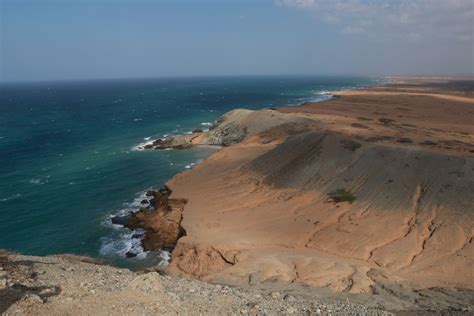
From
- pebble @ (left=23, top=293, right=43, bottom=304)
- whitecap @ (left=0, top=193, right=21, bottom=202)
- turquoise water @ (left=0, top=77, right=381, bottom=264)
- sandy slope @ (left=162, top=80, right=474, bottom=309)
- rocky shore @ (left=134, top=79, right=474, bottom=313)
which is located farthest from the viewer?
whitecap @ (left=0, top=193, right=21, bottom=202)

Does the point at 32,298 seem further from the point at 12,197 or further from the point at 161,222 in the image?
the point at 12,197

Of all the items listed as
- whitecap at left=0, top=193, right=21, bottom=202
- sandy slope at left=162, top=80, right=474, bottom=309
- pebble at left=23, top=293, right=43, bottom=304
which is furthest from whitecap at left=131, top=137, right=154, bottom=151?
pebble at left=23, top=293, right=43, bottom=304

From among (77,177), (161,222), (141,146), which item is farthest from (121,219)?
(141,146)

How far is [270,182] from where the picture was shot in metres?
39.7

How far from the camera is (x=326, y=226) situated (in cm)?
3052

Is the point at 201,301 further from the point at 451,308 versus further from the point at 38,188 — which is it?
the point at 38,188

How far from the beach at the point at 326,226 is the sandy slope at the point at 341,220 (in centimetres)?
9

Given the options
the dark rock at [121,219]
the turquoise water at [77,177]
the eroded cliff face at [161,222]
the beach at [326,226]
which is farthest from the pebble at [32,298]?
the dark rock at [121,219]

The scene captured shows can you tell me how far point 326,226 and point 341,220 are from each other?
1.39 m

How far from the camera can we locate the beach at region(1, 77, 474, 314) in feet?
70.3

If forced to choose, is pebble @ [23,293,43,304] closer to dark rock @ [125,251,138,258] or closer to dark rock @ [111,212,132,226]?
dark rock @ [125,251,138,258]

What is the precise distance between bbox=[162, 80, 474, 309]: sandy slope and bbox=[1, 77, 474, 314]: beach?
0.09 metres

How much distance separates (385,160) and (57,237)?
A: 27.9 meters

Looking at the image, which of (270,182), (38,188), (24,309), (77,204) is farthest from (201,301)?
(38,188)
